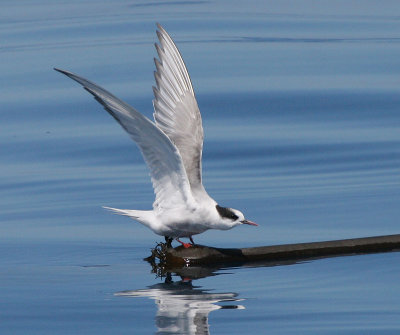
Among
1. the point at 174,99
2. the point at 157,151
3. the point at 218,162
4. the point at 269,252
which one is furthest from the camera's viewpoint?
the point at 218,162

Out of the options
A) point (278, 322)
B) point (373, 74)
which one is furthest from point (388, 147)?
point (278, 322)

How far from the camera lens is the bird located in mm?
8305

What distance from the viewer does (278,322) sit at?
7.27 metres

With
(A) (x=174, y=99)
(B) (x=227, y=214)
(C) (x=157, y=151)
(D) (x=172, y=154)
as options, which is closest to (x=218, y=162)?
(A) (x=174, y=99)

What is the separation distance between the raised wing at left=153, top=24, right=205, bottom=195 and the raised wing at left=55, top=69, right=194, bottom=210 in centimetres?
76

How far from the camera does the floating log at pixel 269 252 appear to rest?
28.7ft

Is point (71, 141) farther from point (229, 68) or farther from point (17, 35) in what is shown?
point (17, 35)

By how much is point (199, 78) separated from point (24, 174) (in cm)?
483

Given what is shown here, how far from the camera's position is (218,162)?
12.7m

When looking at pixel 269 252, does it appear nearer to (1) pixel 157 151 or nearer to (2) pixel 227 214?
(2) pixel 227 214

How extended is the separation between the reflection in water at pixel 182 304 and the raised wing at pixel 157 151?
0.71 meters

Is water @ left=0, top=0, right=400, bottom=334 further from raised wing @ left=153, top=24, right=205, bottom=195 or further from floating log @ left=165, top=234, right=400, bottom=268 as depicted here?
raised wing @ left=153, top=24, right=205, bottom=195

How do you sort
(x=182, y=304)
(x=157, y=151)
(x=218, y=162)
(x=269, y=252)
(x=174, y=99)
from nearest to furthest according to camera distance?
(x=182, y=304)
(x=157, y=151)
(x=269, y=252)
(x=174, y=99)
(x=218, y=162)

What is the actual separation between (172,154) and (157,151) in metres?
0.19
